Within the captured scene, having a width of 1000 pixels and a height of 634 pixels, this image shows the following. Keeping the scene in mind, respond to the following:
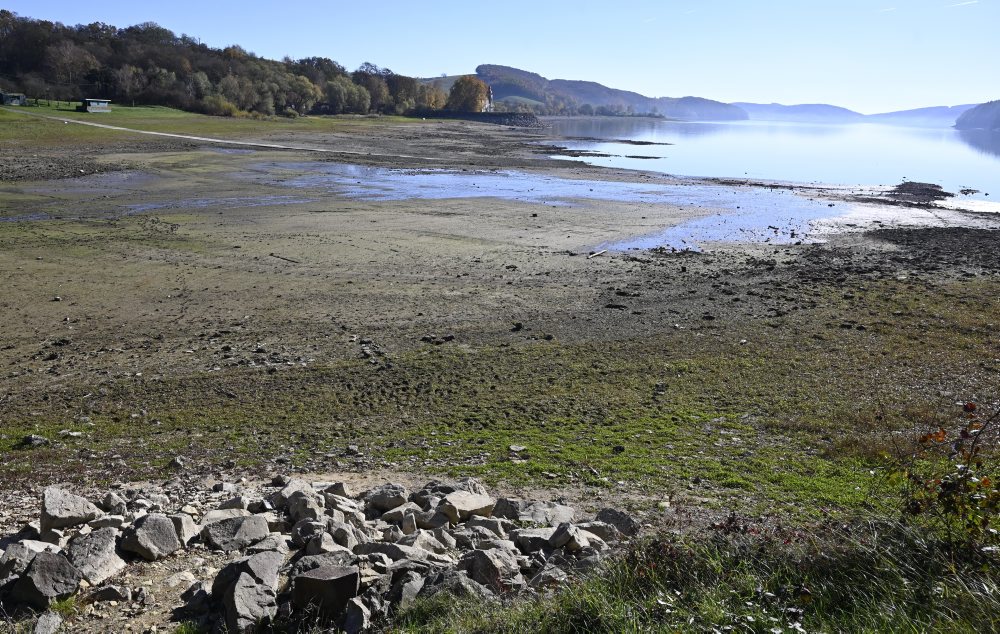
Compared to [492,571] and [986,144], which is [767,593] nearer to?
[492,571]

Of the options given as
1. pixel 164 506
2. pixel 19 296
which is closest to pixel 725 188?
pixel 19 296

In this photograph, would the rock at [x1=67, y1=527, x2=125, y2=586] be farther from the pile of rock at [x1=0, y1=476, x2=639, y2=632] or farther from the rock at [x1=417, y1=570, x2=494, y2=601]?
the rock at [x1=417, y1=570, x2=494, y2=601]

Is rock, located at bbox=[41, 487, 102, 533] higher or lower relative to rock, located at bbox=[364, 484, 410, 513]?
higher

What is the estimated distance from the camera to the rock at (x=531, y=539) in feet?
20.6

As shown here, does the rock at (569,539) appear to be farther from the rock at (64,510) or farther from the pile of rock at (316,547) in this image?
the rock at (64,510)

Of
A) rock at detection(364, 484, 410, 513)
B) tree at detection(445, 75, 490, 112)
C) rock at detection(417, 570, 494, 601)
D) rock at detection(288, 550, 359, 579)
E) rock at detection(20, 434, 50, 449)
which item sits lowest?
rock at detection(20, 434, 50, 449)

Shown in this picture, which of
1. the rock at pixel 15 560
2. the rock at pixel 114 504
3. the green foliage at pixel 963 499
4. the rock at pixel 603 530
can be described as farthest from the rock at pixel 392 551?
the green foliage at pixel 963 499

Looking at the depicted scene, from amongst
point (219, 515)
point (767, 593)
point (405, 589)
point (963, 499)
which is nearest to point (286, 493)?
point (219, 515)

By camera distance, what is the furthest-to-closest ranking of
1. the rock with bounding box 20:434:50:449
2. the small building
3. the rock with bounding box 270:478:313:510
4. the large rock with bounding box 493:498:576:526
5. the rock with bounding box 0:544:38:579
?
the small building < the rock with bounding box 20:434:50:449 < the large rock with bounding box 493:498:576:526 < the rock with bounding box 270:478:313:510 < the rock with bounding box 0:544:38:579

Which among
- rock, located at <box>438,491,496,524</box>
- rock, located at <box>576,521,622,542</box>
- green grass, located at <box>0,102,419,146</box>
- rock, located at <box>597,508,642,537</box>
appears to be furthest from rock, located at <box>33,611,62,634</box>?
green grass, located at <box>0,102,419,146</box>

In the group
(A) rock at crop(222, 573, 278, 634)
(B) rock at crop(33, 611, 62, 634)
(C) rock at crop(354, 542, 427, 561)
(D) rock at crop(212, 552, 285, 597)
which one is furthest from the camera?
(C) rock at crop(354, 542, 427, 561)

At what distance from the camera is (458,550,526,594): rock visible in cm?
541

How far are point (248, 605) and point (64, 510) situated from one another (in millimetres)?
2474

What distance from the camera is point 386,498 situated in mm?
7320
